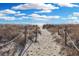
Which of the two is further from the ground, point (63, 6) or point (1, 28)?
point (63, 6)

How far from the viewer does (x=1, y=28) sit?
1716mm

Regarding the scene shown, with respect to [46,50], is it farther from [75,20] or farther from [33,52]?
[75,20]

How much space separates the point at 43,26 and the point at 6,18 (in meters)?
0.31

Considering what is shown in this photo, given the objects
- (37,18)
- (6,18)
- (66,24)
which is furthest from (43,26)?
(6,18)

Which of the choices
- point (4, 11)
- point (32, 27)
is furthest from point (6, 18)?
point (32, 27)

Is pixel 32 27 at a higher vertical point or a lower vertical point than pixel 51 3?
lower

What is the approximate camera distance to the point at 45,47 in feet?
5.60

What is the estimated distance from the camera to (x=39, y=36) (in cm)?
171

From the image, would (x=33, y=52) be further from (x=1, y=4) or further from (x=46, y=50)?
(x=1, y=4)

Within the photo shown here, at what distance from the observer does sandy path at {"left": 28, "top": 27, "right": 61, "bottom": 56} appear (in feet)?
5.59

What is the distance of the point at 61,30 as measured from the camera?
1711 millimetres

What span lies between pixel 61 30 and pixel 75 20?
140 millimetres

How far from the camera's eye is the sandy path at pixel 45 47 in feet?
5.59

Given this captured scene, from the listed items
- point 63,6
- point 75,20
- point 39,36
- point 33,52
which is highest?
point 63,6
